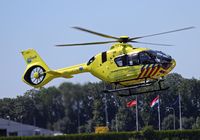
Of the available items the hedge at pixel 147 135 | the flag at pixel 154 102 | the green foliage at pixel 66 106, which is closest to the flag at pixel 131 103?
the flag at pixel 154 102

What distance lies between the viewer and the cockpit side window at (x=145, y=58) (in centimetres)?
4428

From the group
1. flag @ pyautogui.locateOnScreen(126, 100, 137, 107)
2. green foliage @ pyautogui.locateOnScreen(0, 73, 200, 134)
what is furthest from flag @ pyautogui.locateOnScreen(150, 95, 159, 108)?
green foliage @ pyautogui.locateOnScreen(0, 73, 200, 134)

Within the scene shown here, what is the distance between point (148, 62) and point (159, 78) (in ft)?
4.23

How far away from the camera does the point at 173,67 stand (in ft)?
146

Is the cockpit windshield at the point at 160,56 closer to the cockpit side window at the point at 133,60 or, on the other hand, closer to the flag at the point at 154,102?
the cockpit side window at the point at 133,60

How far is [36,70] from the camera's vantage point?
50375 mm

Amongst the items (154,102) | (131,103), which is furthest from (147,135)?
(154,102)

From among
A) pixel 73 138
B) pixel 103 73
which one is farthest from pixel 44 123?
pixel 73 138

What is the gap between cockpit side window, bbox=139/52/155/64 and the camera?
145 ft

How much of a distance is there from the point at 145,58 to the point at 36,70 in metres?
9.83

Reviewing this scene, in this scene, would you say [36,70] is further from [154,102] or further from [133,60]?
[154,102]

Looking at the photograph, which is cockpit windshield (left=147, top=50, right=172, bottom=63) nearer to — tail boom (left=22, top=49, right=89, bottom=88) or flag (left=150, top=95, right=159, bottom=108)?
tail boom (left=22, top=49, right=89, bottom=88)

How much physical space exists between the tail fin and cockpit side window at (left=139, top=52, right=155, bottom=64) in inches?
287

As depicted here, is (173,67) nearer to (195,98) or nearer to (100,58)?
(100,58)
